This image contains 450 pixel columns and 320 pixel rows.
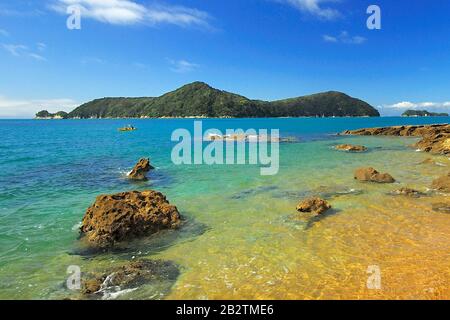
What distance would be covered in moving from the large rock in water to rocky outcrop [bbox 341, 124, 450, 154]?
1569 inches

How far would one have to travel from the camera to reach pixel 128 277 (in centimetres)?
1047

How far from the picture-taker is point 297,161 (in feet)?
123

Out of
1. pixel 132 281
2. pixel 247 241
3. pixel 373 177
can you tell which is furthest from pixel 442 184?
pixel 132 281

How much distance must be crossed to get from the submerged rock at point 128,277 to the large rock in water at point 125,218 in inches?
112

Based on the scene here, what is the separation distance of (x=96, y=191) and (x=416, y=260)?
20.0 meters

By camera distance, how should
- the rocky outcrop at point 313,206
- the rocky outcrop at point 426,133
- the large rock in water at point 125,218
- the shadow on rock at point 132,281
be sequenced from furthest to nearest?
1. the rocky outcrop at point 426,133
2. the rocky outcrop at point 313,206
3. the large rock in water at point 125,218
4. the shadow on rock at point 132,281

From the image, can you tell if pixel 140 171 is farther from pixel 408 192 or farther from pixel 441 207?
pixel 441 207

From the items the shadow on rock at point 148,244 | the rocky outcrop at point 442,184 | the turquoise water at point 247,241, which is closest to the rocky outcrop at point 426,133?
the turquoise water at point 247,241

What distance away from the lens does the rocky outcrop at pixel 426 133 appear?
144 feet

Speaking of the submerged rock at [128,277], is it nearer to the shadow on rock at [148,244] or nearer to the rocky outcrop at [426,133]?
the shadow on rock at [148,244]

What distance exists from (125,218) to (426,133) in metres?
72.9

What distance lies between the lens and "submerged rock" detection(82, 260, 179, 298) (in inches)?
386
